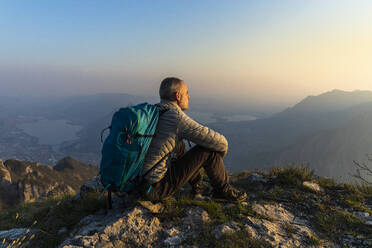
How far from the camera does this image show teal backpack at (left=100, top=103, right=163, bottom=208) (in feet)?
9.36

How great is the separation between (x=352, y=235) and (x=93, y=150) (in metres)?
216

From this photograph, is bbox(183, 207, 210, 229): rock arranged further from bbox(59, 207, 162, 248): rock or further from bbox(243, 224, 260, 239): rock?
bbox(243, 224, 260, 239): rock

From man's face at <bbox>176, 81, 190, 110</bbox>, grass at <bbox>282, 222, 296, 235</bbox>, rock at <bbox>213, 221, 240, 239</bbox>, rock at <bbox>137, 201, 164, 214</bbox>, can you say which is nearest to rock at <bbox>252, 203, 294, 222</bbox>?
grass at <bbox>282, 222, 296, 235</bbox>

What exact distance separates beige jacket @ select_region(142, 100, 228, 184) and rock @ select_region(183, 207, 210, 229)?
0.98m

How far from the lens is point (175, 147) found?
3402 mm

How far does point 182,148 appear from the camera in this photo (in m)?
4.27

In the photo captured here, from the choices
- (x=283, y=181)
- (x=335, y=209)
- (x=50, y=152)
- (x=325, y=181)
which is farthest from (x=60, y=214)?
(x=50, y=152)

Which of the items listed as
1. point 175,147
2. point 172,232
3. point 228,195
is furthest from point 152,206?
point 228,195

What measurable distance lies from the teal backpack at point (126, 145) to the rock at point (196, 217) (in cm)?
136

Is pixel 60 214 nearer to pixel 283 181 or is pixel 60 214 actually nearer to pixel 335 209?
pixel 283 181

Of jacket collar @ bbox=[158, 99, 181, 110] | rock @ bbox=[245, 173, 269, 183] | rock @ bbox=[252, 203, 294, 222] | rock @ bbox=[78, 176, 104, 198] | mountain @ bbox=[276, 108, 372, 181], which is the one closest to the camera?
jacket collar @ bbox=[158, 99, 181, 110]

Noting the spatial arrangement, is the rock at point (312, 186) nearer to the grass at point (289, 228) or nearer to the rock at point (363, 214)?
the rock at point (363, 214)

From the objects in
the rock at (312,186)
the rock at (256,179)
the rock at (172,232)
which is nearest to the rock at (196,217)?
the rock at (172,232)

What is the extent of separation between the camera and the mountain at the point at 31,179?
127ft
